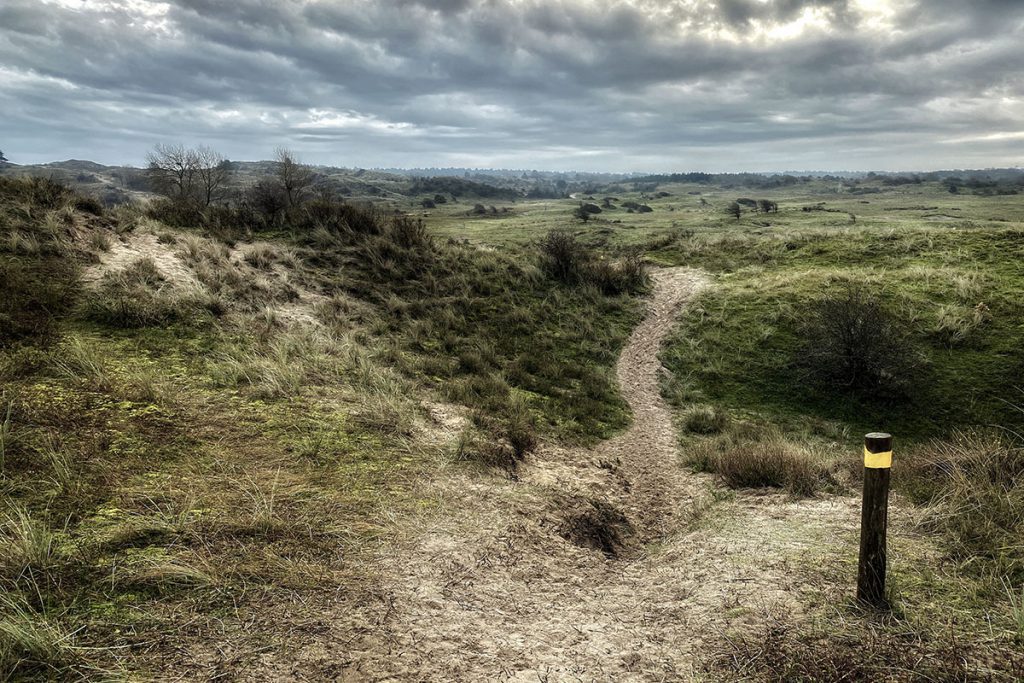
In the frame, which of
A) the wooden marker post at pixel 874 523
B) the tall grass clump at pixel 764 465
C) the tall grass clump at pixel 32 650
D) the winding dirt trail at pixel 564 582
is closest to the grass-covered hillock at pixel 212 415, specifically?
the tall grass clump at pixel 32 650

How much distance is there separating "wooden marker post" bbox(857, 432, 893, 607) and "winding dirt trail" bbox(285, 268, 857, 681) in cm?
59

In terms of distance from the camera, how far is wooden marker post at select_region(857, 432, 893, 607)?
4.13m

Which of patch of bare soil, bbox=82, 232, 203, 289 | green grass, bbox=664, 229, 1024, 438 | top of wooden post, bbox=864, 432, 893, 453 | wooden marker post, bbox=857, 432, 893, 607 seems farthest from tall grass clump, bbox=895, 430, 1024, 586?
patch of bare soil, bbox=82, 232, 203, 289

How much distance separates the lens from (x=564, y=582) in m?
5.52

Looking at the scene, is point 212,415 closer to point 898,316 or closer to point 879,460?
point 879,460

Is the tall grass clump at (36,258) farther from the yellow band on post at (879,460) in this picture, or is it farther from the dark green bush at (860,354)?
the dark green bush at (860,354)

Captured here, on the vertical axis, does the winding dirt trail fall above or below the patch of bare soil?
below

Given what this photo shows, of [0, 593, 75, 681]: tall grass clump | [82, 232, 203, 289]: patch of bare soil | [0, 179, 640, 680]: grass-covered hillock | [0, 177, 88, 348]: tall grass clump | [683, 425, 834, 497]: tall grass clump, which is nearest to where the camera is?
[0, 593, 75, 681]: tall grass clump

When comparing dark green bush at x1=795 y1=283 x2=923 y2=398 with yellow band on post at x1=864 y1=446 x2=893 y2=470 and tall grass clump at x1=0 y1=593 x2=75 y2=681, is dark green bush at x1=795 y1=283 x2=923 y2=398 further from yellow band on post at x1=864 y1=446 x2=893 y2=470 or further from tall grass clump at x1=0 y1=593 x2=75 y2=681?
tall grass clump at x1=0 y1=593 x2=75 y2=681

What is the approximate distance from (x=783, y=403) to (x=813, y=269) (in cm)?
1015

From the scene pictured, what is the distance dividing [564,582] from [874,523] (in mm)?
3050

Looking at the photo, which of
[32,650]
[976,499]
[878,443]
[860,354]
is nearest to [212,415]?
[32,650]

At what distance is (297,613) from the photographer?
13.5ft

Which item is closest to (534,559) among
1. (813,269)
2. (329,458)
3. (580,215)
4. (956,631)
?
(329,458)
